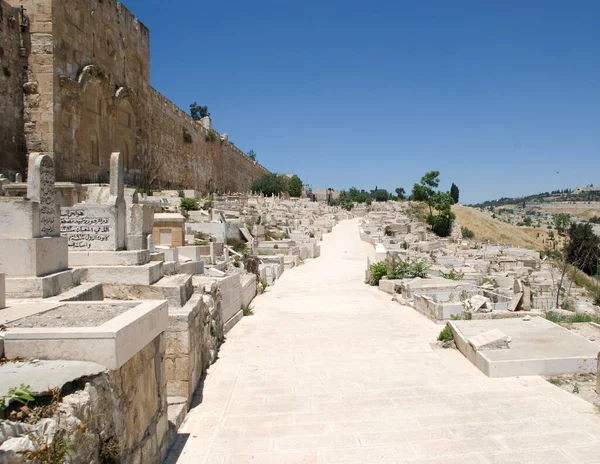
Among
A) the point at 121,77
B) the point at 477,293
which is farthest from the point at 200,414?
the point at 121,77

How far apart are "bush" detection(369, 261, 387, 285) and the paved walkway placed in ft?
19.2

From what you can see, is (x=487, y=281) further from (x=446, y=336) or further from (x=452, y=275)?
(x=446, y=336)

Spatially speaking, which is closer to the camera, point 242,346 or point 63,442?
point 63,442

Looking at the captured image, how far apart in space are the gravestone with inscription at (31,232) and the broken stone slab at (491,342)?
4810mm

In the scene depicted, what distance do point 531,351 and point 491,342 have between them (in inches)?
18.5

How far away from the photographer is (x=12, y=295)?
154 inches

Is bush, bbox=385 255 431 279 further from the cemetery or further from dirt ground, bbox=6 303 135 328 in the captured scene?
dirt ground, bbox=6 303 135 328

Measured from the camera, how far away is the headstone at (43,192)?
421 cm

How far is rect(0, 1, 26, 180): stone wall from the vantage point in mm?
16656

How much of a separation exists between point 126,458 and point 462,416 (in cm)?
297

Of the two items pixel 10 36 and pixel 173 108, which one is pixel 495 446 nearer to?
pixel 10 36

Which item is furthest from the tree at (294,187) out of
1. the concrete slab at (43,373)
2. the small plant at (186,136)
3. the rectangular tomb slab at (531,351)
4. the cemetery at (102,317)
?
the concrete slab at (43,373)

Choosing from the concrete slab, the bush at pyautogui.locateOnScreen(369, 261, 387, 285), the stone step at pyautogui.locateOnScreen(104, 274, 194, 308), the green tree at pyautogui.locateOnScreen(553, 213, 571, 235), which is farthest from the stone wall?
the green tree at pyautogui.locateOnScreen(553, 213, 571, 235)

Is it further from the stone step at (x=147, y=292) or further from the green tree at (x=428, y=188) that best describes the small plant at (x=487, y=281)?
the green tree at (x=428, y=188)
